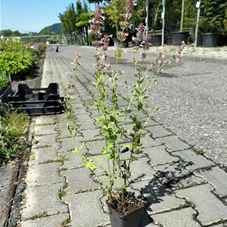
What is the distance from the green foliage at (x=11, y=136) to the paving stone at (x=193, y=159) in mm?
1647

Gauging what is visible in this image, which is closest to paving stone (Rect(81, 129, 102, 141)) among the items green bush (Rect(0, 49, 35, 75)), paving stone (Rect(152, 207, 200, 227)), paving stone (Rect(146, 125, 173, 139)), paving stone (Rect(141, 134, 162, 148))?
paving stone (Rect(141, 134, 162, 148))

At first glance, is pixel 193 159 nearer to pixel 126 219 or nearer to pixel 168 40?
pixel 126 219

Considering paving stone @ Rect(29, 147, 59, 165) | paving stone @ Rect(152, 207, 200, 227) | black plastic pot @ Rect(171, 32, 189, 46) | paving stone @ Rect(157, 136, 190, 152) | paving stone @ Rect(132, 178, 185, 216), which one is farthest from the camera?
black plastic pot @ Rect(171, 32, 189, 46)

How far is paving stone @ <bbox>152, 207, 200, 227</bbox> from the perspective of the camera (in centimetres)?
172

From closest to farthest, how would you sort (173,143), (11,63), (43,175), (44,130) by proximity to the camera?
(43,175), (173,143), (44,130), (11,63)

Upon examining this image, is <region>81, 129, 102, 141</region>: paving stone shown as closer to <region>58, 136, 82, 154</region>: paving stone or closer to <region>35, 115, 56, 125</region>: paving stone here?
<region>58, 136, 82, 154</region>: paving stone

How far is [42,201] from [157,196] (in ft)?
2.85

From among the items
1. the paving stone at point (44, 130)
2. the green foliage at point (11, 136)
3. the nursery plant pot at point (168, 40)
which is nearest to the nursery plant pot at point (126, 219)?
the green foliage at point (11, 136)

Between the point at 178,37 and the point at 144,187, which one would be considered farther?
the point at 178,37

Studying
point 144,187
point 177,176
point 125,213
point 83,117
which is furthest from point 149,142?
point 125,213

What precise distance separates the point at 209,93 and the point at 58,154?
11.4 feet

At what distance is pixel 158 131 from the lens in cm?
332

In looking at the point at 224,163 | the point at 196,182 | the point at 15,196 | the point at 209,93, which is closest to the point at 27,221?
the point at 15,196

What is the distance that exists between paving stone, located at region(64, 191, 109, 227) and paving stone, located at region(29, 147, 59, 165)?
28.2 inches
